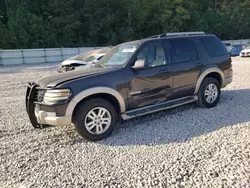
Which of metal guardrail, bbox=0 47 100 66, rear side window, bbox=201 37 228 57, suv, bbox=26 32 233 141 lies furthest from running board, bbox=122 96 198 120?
metal guardrail, bbox=0 47 100 66

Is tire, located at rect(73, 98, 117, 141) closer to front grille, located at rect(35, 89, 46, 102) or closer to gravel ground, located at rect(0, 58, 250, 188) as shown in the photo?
gravel ground, located at rect(0, 58, 250, 188)

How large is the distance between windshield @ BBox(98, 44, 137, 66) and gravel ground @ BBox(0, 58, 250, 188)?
1.36 meters

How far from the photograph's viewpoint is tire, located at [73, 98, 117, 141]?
155 inches

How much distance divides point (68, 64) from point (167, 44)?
6.55m

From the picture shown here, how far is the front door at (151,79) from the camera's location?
14.4ft

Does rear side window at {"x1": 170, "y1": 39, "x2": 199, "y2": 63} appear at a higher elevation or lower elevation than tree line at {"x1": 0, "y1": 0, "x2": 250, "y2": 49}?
lower

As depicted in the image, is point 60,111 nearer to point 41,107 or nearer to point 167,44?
point 41,107

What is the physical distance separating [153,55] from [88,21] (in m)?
32.3

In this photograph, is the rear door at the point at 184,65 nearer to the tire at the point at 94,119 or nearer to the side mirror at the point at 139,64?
the side mirror at the point at 139,64

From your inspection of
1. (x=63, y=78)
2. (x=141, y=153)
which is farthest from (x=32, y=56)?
(x=141, y=153)

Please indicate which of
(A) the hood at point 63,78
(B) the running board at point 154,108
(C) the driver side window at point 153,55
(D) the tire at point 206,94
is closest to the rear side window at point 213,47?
(D) the tire at point 206,94

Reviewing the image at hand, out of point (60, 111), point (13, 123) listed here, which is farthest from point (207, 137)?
point (13, 123)

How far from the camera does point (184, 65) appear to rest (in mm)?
5043

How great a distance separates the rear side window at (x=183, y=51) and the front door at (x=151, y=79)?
10.5 inches
